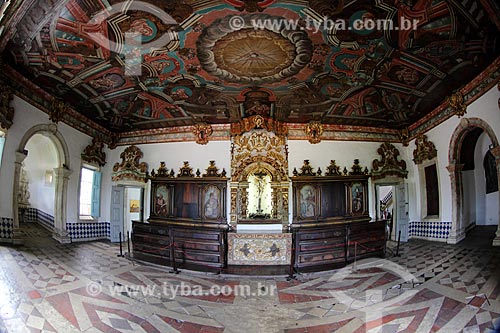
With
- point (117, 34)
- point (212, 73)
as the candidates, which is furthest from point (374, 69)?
point (117, 34)

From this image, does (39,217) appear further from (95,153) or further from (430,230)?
(430,230)

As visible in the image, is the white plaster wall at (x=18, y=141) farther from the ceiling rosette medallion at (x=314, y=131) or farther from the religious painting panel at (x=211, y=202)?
the ceiling rosette medallion at (x=314, y=131)

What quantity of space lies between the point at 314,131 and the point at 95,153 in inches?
340

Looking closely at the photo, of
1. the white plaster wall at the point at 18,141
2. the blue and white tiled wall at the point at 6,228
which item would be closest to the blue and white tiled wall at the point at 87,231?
the white plaster wall at the point at 18,141

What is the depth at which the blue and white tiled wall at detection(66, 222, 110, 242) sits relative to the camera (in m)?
9.36

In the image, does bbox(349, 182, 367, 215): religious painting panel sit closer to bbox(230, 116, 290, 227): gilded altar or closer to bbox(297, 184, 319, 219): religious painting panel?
bbox(297, 184, 319, 219): religious painting panel

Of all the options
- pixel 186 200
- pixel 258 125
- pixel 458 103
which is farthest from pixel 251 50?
pixel 458 103

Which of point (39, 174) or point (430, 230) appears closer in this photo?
point (430, 230)

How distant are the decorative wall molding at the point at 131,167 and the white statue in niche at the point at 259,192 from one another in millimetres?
4448

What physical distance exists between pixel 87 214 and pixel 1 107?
536 cm

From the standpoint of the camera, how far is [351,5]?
15.8 feet

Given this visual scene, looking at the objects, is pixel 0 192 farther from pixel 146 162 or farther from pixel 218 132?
pixel 218 132

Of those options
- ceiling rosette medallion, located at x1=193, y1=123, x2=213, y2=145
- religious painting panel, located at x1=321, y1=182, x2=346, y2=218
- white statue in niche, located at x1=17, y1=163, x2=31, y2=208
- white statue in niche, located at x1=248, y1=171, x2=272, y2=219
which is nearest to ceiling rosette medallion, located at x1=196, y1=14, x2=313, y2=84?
ceiling rosette medallion, located at x1=193, y1=123, x2=213, y2=145

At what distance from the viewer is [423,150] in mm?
9750
